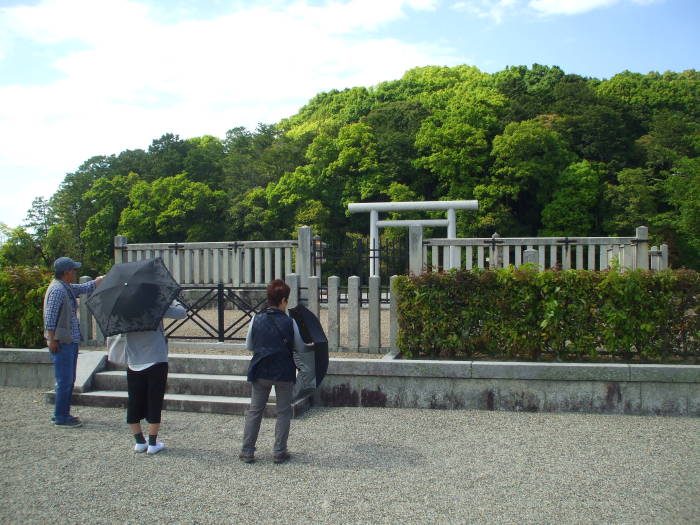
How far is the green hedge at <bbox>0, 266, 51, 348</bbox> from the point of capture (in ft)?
33.2

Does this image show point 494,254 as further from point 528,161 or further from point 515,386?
point 528,161

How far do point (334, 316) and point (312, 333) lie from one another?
12.7 feet

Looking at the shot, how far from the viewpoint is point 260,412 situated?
241 inches

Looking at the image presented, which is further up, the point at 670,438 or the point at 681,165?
the point at 681,165

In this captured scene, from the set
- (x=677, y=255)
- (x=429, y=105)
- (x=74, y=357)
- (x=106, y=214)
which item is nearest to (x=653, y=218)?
(x=677, y=255)

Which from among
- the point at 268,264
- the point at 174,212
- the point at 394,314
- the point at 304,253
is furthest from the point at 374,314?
the point at 174,212

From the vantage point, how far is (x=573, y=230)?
125 feet

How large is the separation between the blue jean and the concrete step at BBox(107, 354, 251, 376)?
161 cm

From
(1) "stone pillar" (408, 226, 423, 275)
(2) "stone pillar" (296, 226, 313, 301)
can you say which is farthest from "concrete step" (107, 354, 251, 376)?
(2) "stone pillar" (296, 226, 313, 301)

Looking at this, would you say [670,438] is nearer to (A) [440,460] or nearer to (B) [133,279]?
(A) [440,460]

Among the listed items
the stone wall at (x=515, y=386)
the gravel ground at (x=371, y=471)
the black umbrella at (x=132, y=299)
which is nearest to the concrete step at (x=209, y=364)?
the gravel ground at (x=371, y=471)

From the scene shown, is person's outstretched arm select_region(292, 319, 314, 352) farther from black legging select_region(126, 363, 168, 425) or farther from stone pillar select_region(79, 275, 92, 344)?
stone pillar select_region(79, 275, 92, 344)

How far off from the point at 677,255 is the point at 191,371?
3214 centimetres

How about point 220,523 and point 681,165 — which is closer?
point 220,523
